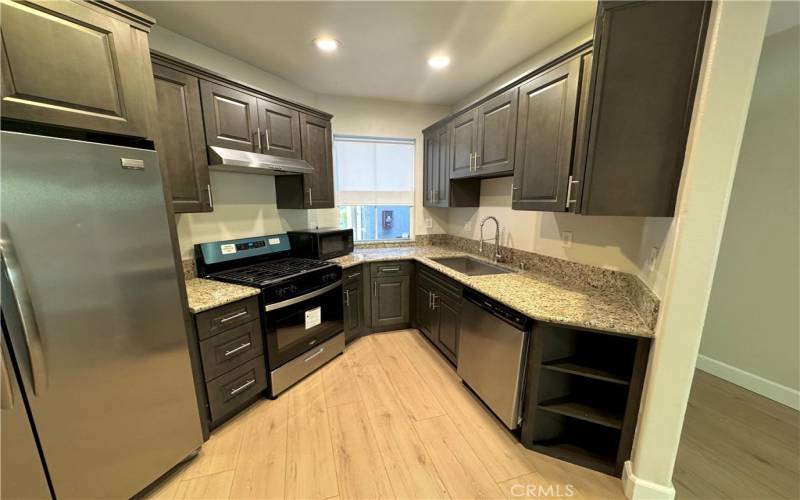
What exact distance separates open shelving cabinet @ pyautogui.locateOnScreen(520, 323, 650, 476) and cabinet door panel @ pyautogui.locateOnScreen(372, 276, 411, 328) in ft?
5.49

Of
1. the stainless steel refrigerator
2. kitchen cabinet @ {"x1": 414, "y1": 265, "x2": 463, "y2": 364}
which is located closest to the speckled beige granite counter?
the stainless steel refrigerator

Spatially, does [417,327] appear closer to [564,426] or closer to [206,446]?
[564,426]

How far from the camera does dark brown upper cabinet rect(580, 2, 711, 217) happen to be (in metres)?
1.16

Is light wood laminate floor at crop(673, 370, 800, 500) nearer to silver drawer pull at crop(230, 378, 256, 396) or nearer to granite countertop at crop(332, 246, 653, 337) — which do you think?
granite countertop at crop(332, 246, 653, 337)

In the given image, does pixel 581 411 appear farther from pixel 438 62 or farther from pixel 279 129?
pixel 279 129

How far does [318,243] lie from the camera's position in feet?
8.86

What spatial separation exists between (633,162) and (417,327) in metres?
2.45

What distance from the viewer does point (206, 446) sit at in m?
1.71

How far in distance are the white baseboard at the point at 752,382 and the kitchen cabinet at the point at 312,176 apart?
12.8 ft

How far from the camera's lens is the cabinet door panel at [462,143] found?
8.33ft

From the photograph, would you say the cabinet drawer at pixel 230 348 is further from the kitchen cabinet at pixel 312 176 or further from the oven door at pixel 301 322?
the kitchen cabinet at pixel 312 176

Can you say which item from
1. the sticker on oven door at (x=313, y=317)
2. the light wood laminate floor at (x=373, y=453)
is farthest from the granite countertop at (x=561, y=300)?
the sticker on oven door at (x=313, y=317)

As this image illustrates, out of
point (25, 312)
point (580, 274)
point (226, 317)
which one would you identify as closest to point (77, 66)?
point (25, 312)

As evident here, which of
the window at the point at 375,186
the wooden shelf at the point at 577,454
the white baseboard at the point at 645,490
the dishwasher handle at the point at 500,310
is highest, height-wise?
the window at the point at 375,186
